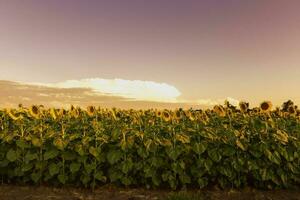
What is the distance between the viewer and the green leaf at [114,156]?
737cm

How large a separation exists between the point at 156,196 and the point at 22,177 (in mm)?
2510

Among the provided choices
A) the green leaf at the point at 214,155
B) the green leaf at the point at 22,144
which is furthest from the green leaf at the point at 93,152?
the green leaf at the point at 214,155

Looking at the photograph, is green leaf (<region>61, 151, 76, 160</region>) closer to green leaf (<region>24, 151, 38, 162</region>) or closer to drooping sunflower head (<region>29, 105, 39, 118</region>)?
green leaf (<region>24, 151, 38, 162</region>)

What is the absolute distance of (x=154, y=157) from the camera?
24.3 feet

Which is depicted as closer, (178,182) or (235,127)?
(178,182)

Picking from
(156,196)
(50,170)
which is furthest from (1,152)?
(156,196)

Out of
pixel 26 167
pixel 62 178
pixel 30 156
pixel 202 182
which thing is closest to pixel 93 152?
pixel 62 178

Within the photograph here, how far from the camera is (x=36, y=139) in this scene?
774 centimetres

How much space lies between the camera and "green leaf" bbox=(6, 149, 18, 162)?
7770mm

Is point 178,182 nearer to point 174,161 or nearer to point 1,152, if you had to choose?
point 174,161

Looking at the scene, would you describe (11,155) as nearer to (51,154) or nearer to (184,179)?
(51,154)

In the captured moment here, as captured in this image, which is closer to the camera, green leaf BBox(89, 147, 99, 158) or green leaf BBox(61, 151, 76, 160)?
green leaf BBox(89, 147, 99, 158)

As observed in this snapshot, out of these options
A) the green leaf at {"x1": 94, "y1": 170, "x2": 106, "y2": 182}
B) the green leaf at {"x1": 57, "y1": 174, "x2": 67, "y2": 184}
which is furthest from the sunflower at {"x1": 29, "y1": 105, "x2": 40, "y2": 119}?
the green leaf at {"x1": 94, "y1": 170, "x2": 106, "y2": 182}

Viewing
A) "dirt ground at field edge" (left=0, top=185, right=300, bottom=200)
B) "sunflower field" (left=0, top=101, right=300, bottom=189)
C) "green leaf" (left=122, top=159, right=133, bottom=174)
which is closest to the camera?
"dirt ground at field edge" (left=0, top=185, right=300, bottom=200)
